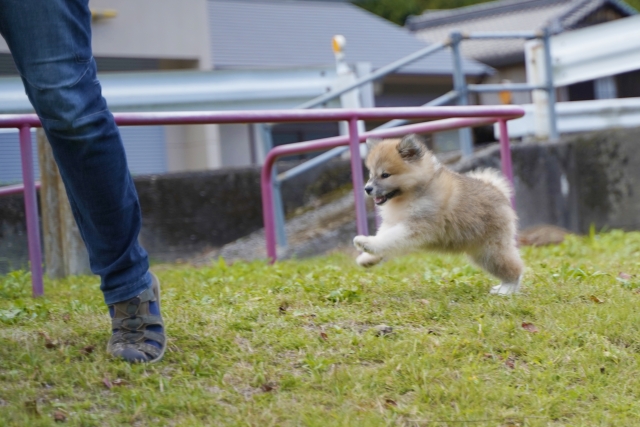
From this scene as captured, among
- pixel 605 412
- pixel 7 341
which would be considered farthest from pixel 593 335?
pixel 7 341

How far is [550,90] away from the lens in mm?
8398

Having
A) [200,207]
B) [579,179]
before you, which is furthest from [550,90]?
[200,207]

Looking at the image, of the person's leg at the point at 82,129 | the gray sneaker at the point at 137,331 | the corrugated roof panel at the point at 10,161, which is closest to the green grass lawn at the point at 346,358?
the gray sneaker at the point at 137,331

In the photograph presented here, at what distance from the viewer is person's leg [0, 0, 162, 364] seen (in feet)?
8.89

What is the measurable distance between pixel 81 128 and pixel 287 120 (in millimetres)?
2407

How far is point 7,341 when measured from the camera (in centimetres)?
321

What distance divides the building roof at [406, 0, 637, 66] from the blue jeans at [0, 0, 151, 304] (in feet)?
60.3

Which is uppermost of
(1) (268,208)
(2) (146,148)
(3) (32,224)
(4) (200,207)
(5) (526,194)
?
(3) (32,224)

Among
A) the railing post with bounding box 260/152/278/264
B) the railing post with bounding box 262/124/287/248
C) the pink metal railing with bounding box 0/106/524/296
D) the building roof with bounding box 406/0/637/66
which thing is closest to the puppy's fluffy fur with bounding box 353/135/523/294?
the pink metal railing with bounding box 0/106/524/296

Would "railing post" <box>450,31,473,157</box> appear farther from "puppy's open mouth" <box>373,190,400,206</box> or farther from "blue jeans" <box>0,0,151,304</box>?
"blue jeans" <box>0,0,151,304</box>

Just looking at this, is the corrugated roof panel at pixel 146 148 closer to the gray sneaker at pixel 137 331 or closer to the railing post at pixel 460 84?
the railing post at pixel 460 84

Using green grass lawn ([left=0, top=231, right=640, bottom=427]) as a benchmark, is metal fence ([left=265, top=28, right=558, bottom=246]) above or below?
above

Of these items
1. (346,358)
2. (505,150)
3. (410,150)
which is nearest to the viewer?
(346,358)

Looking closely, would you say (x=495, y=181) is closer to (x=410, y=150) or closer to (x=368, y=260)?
(x=410, y=150)
